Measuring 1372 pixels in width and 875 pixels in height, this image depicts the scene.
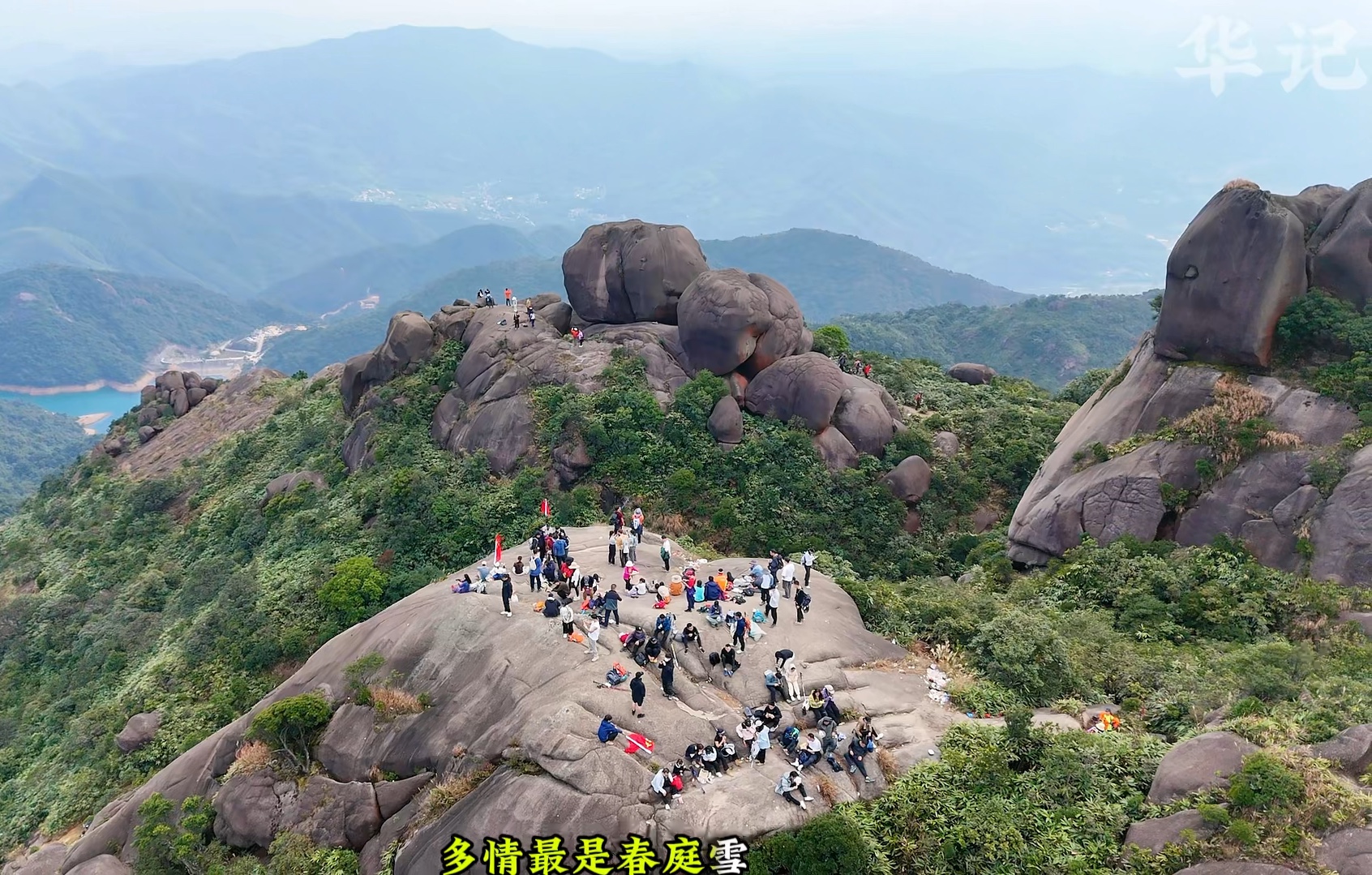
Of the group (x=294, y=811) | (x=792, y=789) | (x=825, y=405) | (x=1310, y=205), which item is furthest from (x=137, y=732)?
(x=1310, y=205)

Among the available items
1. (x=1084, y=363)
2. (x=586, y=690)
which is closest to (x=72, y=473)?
(x=586, y=690)

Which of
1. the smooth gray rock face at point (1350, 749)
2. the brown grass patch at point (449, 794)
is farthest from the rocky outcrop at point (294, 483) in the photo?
the smooth gray rock face at point (1350, 749)

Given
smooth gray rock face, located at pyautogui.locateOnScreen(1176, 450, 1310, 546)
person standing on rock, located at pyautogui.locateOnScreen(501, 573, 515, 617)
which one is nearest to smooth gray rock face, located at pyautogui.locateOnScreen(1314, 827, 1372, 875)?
smooth gray rock face, located at pyautogui.locateOnScreen(1176, 450, 1310, 546)

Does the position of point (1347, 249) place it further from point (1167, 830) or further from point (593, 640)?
point (593, 640)

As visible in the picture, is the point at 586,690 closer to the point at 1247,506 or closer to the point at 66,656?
the point at 1247,506
